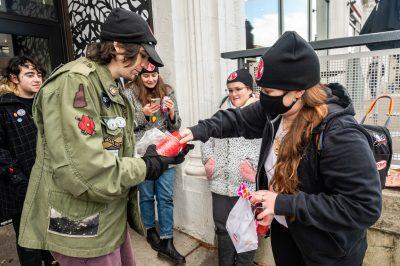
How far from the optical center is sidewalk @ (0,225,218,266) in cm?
315

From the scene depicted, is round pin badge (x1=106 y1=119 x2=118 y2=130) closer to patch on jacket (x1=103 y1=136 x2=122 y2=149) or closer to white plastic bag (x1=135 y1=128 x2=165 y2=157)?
patch on jacket (x1=103 y1=136 x2=122 y2=149)

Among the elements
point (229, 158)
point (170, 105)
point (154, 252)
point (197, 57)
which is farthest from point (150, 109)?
point (154, 252)

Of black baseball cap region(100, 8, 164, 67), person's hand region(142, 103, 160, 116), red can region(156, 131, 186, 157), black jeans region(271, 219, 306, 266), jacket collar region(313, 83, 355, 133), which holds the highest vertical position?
black baseball cap region(100, 8, 164, 67)

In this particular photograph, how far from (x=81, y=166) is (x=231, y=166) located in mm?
1509

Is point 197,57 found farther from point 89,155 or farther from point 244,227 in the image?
point 89,155

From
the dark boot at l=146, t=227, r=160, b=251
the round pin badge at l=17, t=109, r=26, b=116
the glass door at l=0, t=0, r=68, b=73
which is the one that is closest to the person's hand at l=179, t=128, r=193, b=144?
the round pin badge at l=17, t=109, r=26, b=116

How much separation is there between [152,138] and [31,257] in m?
1.67

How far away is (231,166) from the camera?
265 centimetres

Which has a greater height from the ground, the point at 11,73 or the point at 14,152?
the point at 11,73

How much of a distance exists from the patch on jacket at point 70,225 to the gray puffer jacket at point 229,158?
137 cm

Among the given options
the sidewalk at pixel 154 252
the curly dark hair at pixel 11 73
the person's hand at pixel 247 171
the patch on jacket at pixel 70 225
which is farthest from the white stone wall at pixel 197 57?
the patch on jacket at pixel 70 225

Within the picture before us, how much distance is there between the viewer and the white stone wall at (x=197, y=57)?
3211mm

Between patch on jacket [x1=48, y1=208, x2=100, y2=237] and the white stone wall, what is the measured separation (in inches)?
73.3

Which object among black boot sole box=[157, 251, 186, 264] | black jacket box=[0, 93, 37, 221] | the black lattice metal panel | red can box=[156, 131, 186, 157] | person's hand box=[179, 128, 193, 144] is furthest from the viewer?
black boot sole box=[157, 251, 186, 264]
